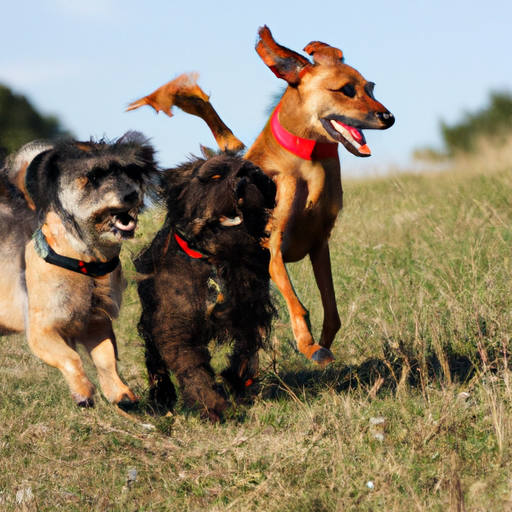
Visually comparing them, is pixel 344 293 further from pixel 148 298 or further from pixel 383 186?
pixel 383 186

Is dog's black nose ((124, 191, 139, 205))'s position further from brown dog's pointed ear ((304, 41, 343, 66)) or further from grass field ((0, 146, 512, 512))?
brown dog's pointed ear ((304, 41, 343, 66))

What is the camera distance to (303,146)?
460 cm

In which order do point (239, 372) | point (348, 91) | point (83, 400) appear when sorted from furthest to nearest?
point (239, 372), point (348, 91), point (83, 400)

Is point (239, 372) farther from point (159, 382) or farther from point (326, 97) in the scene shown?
Answer: point (326, 97)

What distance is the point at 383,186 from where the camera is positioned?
11352 mm

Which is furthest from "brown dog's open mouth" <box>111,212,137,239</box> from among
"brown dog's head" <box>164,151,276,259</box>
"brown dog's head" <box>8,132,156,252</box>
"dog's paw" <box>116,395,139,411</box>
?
"dog's paw" <box>116,395,139,411</box>

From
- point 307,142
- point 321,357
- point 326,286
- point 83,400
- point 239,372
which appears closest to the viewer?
point 321,357

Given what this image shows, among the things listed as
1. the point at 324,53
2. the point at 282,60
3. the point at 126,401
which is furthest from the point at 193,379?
the point at 324,53

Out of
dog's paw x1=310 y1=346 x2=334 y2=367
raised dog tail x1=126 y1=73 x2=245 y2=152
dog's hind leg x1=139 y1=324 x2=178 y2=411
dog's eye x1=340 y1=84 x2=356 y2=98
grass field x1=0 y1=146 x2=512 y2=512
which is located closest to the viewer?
grass field x1=0 y1=146 x2=512 y2=512

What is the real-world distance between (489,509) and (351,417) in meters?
1.28

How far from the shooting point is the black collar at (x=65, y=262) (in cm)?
454

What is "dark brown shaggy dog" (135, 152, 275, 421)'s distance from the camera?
4.61 meters

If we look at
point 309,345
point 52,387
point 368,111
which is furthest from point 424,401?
point 52,387

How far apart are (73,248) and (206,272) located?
737mm
